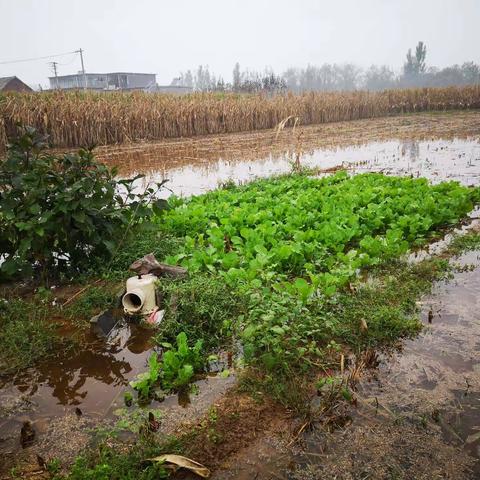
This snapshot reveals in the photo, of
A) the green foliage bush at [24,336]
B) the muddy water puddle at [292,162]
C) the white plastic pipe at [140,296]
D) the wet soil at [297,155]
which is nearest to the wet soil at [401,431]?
the white plastic pipe at [140,296]

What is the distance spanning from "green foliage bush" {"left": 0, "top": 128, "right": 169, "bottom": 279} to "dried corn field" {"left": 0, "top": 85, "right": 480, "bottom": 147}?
11715mm

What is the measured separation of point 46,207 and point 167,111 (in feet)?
52.6

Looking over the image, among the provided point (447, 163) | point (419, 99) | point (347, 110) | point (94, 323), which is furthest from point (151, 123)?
point (419, 99)

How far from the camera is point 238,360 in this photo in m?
3.00

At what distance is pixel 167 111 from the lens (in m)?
18.9

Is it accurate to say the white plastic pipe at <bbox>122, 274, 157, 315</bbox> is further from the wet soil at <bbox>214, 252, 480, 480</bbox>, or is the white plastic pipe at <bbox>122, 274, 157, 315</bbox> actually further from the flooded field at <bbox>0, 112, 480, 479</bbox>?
the wet soil at <bbox>214, 252, 480, 480</bbox>

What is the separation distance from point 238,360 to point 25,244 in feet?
7.72

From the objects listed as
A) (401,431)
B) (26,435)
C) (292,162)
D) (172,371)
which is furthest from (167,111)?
(401,431)

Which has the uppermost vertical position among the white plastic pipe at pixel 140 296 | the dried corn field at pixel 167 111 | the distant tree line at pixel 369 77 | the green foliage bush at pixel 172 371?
the distant tree line at pixel 369 77

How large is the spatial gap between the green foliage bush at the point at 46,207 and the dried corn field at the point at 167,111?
11.7m

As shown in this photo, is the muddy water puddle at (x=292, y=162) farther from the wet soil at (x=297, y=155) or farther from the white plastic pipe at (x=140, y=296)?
the white plastic pipe at (x=140, y=296)

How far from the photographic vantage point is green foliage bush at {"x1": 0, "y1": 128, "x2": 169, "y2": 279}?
3.82m

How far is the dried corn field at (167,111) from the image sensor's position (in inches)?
610

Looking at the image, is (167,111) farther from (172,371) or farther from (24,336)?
(172,371)
